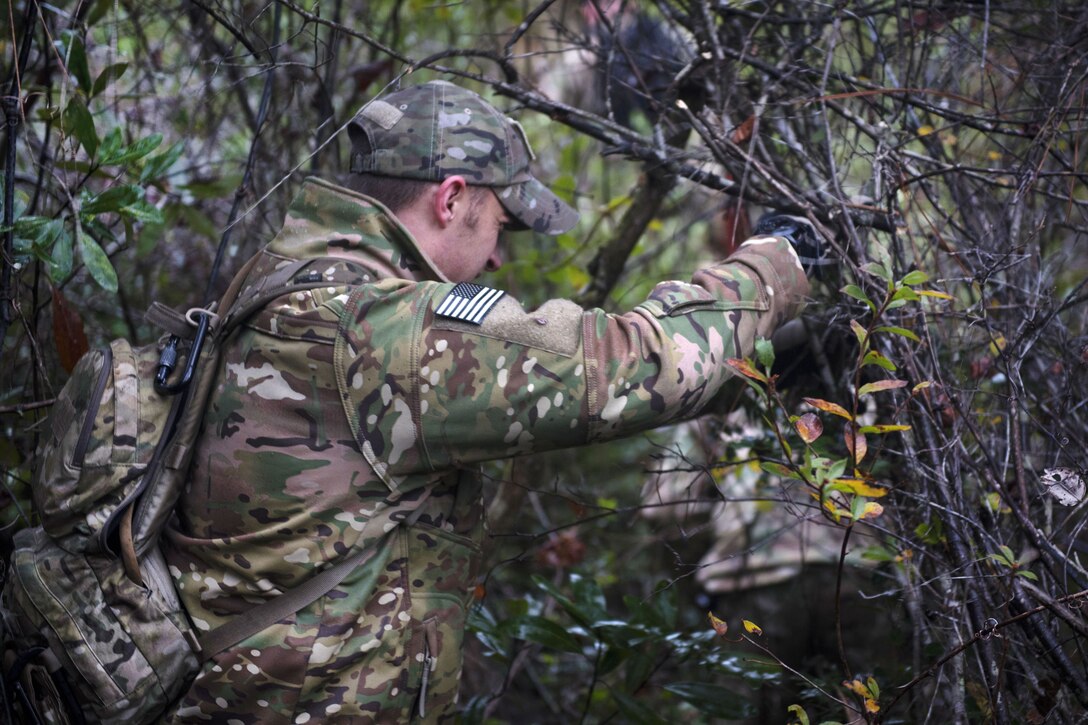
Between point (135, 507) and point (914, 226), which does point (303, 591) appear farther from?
point (914, 226)

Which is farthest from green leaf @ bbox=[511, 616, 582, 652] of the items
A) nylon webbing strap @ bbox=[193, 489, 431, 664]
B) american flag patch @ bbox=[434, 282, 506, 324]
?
american flag patch @ bbox=[434, 282, 506, 324]

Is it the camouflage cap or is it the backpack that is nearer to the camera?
the backpack

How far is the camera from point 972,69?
8.38 feet

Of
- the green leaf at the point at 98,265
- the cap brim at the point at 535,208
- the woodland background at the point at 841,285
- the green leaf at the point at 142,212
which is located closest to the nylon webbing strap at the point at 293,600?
the woodland background at the point at 841,285

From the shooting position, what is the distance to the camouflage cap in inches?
78.6

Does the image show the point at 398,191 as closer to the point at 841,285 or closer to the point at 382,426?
the point at 382,426

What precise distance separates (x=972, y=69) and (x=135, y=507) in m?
2.36

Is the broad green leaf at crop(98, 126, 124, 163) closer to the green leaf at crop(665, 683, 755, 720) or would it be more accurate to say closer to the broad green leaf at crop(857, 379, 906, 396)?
the broad green leaf at crop(857, 379, 906, 396)

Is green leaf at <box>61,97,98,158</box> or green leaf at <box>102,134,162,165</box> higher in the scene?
green leaf at <box>61,97,98,158</box>

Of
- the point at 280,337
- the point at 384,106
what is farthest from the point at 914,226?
the point at 280,337

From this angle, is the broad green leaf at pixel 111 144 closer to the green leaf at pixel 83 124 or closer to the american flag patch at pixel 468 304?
the green leaf at pixel 83 124

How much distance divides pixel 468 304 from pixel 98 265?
43.2 inches

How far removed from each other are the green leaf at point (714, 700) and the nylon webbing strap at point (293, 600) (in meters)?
1.09

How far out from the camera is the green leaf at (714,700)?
247 cm
